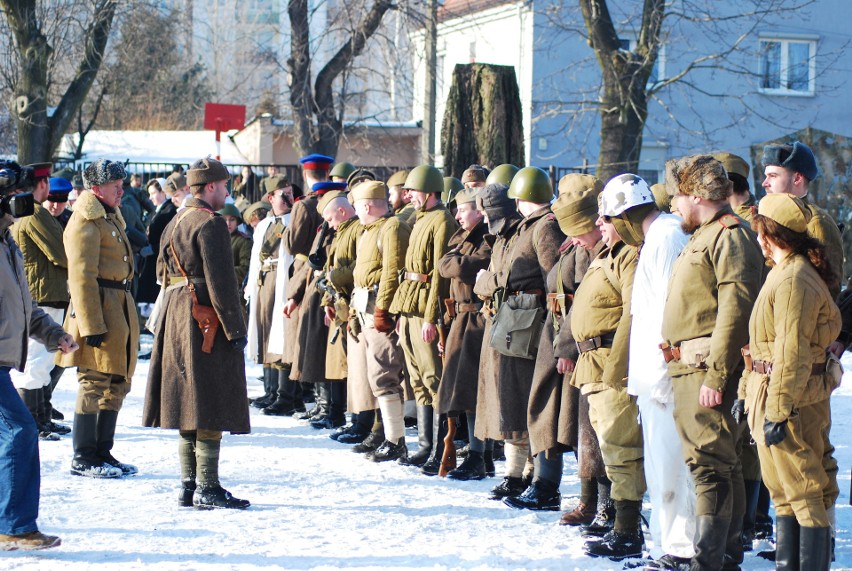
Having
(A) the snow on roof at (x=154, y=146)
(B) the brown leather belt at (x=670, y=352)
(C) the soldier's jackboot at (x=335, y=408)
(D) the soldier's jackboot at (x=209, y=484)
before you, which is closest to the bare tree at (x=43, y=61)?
(A) the snow on roof at (x=154, y=146)

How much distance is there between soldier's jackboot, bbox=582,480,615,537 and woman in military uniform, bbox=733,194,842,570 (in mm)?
1336

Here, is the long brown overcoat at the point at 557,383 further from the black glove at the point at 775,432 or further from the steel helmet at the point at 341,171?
the steel helmet at the point at 341,171

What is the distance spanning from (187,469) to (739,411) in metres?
3.37

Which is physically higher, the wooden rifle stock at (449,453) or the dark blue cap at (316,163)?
the dark blue cap at (316,163)

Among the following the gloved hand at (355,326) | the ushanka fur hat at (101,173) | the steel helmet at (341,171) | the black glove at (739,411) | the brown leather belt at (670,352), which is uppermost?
the steel helmet at (341,171)

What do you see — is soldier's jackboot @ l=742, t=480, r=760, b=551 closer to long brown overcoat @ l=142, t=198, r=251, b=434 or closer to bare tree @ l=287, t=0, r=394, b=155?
long brown overcoat @ l=142, t=198, r=251, b=434

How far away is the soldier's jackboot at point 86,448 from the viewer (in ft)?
25.5

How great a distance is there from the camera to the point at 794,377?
4.77 metres

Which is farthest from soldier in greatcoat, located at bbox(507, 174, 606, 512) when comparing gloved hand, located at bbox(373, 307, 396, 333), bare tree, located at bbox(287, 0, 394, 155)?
bare tree, located at bbox(287, 0, 394, 155)

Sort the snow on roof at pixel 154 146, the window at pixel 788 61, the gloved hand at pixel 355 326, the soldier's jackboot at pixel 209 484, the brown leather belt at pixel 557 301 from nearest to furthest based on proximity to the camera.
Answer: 1. the brown leather belt at pixel 557 301
2. the soldier's jackboot at pixel 209 484
3. the gloved hand at pixel 355 326
4. the snow on roof at pixel 154 146
5. the window at pixel 788 61

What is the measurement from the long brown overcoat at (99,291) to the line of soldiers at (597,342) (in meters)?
1.74

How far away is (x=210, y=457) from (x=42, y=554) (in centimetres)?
122

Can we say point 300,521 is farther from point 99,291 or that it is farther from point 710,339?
point 710,339

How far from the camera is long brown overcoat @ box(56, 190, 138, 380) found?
7.61m
